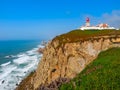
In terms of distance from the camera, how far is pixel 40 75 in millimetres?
63906

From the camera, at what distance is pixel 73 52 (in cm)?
5225

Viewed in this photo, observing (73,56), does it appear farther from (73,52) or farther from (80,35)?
(80,35)

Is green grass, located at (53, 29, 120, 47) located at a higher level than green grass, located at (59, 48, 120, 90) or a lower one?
higher

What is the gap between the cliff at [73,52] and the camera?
49.8m

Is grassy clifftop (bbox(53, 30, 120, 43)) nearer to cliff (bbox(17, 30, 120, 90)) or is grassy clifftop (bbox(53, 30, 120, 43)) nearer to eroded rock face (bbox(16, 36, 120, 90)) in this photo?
cliff (bbox(17, 30, 120, 90))

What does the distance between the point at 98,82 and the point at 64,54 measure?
1179 inches

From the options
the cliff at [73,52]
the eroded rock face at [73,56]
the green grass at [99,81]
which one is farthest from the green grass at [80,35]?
the green grass at [99,81]

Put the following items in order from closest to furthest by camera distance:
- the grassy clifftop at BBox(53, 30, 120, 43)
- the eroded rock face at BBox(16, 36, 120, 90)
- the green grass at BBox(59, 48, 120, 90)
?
1. the green grass at BBox(59, 48, 120, 90)
2. the eroded rock face at BBox(16, 36, 120, 90)
3. the grassy clifftop at BBox(53, 30, 120, 43)

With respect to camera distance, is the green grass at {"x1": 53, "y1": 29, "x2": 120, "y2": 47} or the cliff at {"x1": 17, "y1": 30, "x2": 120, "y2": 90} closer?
the cliff at {"x1": 17, "y1": 30, "x2": 120, "y2": 90}

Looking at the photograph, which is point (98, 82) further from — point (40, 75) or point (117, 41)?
point (40, 75)

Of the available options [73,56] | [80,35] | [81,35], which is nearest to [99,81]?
[73,56]

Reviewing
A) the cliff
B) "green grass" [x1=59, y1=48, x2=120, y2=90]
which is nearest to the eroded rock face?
the cliff

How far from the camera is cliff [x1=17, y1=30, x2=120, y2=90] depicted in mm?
49844

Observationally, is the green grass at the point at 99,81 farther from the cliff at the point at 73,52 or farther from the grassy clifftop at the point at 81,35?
the grassy clifftop at the point at 81,35
